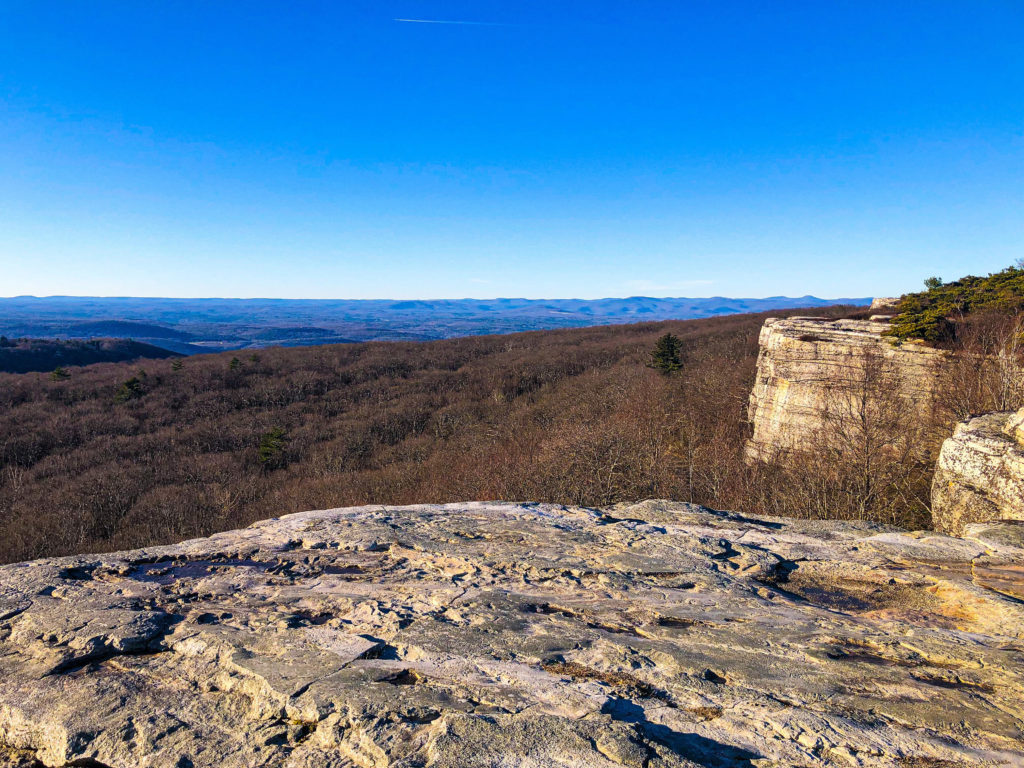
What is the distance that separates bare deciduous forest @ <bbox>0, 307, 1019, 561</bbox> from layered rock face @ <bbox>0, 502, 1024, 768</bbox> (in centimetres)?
1081

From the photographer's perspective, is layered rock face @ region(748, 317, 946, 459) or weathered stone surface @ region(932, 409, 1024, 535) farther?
layered rock face @ region(748, 317, 946, 459)

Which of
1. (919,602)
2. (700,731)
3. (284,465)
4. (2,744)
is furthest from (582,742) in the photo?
(284,465)

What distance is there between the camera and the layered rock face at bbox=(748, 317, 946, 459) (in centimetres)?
1508

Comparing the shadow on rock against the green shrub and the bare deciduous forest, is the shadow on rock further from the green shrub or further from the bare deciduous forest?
the green shrub

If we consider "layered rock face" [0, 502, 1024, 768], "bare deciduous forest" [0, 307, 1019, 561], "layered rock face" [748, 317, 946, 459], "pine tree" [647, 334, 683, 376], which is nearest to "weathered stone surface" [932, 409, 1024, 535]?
"layered rock face" [0, 502, 1024, 768]

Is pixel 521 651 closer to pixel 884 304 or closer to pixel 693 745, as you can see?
pixel 693 745

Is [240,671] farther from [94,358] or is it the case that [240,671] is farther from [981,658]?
[94,358]

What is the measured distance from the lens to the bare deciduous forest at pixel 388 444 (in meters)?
17.6

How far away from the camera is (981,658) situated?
4.19 m

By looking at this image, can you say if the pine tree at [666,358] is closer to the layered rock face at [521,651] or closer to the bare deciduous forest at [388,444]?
the bare deciduous forest at [388,444]

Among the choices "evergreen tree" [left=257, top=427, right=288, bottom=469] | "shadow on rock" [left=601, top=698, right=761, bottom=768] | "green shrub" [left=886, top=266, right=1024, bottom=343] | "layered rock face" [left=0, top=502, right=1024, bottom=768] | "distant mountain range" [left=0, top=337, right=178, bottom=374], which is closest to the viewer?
"shadow on rock" [left=601, top=698, right=761, bottom=768]

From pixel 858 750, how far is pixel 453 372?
150 feet

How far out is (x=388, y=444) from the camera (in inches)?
1244

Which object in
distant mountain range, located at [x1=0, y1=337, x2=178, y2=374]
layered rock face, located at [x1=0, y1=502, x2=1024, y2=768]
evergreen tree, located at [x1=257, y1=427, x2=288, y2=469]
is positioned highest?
layered rock face, located at [x1=0, y1=502, x2=1024, y2=768]
